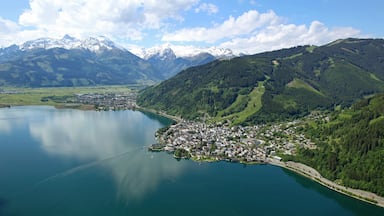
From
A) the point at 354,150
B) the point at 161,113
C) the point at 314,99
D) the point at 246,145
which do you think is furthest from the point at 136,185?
the point at 314,99

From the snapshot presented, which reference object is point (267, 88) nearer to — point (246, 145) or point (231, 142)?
point (231, 142)

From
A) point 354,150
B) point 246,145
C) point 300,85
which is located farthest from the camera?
point 300,85

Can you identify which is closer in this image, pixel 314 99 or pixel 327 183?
pixel 327 183

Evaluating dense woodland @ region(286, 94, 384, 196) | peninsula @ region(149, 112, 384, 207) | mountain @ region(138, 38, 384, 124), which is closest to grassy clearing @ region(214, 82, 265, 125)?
mountain @ region(138, 38, 384, 124)

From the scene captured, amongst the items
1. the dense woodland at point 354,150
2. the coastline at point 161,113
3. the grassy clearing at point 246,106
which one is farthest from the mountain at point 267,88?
the dense woodland at point 354,150

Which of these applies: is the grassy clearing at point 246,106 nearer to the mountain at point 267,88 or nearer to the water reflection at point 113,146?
the mountain at point 267,88

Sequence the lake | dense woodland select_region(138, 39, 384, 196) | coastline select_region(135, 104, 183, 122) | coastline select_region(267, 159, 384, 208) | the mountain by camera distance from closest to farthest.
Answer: the lake, coastline select_region(267, 159, 384, 208), dense woodland select_region(138, 39, 384, 196), the mountain, coastline select_region(135, 104, 183, 122)

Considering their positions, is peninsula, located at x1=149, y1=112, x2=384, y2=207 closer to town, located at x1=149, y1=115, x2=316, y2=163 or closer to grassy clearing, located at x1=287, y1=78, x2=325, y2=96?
town, located at x1=149, y1=115, x2=316, y2=163

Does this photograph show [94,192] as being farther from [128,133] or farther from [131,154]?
[128,133]
